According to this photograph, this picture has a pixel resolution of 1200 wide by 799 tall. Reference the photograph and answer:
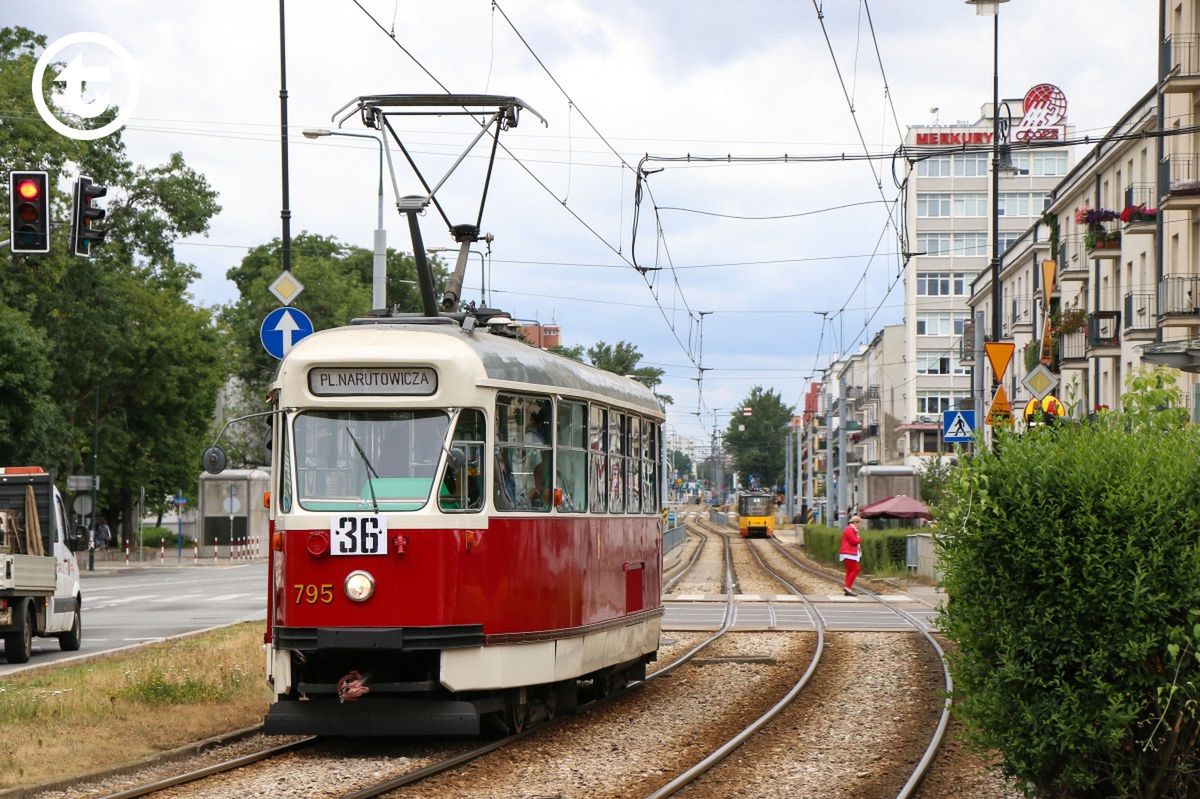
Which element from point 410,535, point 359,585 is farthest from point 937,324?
point 359,585

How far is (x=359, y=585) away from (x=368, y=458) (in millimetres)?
916

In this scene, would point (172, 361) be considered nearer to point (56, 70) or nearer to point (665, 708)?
point (56, 70)

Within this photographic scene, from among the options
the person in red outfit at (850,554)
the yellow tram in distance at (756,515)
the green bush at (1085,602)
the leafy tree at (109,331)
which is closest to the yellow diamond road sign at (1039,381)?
the person in red outfit at (850,554)

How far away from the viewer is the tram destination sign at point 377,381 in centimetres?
1266

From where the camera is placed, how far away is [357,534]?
12375mm

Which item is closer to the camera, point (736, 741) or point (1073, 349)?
point (736, 741)

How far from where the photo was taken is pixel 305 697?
13305 mm

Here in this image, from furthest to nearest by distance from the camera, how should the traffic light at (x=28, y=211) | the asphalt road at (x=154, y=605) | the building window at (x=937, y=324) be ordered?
the building window at (x=937, y=324) < the asphalt road at (x=154, y=605) < the traffic light at (x=28, y=211)

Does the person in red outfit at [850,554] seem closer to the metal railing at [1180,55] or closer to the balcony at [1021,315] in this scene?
the metal railing at [1180,55]

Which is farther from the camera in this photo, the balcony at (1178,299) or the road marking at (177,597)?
the balcony at (1178,299)

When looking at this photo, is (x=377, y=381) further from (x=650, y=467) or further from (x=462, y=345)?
(x=650, y=467)

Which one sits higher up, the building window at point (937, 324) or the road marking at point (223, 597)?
the building window at point (937, 324)

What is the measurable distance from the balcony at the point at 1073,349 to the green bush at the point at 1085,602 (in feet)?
145

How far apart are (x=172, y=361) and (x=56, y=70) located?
1533 centimetres
